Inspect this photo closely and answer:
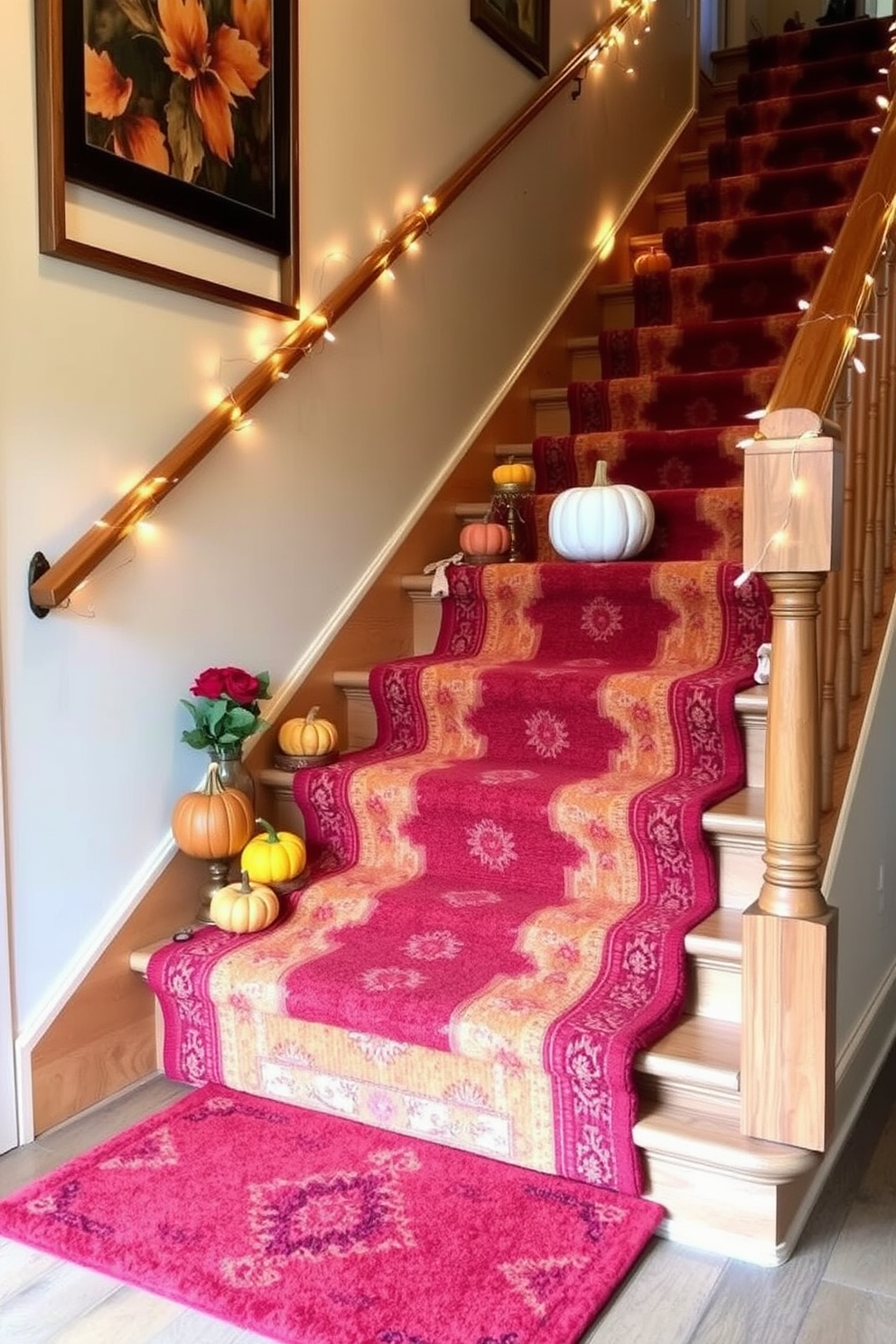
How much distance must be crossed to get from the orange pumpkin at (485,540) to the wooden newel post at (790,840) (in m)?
1.33

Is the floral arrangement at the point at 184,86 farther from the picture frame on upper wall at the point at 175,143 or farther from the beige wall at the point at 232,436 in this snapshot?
the beige wall at the point at 232,436

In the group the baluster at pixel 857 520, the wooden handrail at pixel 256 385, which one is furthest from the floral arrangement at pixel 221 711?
the baluster at pixel 857 520

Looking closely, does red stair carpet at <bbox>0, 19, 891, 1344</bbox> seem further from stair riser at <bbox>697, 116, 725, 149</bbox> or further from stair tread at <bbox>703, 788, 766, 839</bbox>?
stair riser at <bbox>697, 116, 725, 149</bbox>

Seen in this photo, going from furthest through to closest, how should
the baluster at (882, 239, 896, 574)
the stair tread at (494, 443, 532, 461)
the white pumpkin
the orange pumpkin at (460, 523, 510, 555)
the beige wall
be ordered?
the stair tread at (494, 443, 532, 461) < the orange pumpkin at (460, 523, 510, 555) < the white pumpkin < the baluster at (882, 239, 896, 574) < the beige wall

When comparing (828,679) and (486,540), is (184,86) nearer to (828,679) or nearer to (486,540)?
(486,540)

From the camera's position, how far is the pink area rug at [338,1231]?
1412mm

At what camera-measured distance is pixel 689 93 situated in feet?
15.7

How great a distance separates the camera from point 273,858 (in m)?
2.16

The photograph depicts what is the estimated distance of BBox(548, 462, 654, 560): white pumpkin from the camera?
2.63 meters

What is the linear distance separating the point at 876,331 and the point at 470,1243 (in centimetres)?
169

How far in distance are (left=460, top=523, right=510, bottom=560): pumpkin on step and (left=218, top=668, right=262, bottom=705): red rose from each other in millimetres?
868

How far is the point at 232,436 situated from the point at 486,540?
776 mm

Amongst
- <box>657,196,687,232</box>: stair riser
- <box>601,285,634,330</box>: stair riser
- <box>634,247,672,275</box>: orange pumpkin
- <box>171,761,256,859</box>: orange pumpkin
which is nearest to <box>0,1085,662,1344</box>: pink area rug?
<box>171,761,256,859</box>: orange pumpkin

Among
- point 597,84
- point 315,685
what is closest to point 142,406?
point 315,685
